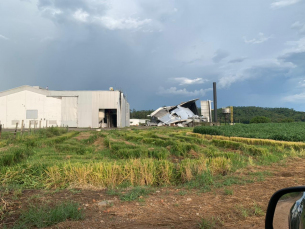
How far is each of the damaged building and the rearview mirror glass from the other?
51684 mm

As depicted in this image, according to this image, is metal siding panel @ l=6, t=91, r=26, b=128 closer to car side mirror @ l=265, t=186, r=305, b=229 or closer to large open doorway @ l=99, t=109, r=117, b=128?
large open doorway @ l=99, t=109, r=117, b=128

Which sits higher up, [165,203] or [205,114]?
[205,114]

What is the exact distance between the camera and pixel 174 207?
4.41 metres

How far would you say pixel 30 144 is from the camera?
47.0 feet

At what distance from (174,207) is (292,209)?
320 cm

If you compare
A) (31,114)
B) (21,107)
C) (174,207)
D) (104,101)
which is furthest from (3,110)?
(174,207)

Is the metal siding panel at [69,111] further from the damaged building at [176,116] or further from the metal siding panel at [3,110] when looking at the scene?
the damaged building at [176,116]

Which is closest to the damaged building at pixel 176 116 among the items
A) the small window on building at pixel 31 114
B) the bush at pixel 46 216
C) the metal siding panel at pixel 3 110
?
the small window on building at pixel 31 114

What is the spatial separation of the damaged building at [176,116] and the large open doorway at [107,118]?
440 inches

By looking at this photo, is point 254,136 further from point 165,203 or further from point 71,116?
point 71,116

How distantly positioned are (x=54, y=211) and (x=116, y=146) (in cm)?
915

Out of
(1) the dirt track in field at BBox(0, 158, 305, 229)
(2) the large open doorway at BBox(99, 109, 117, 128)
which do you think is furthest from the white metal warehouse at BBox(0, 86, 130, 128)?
(1) the dirt track in field at BBox(0, 158, 305, 229)

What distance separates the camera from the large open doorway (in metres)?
42.6

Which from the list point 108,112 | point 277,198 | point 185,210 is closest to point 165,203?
point 185,210
